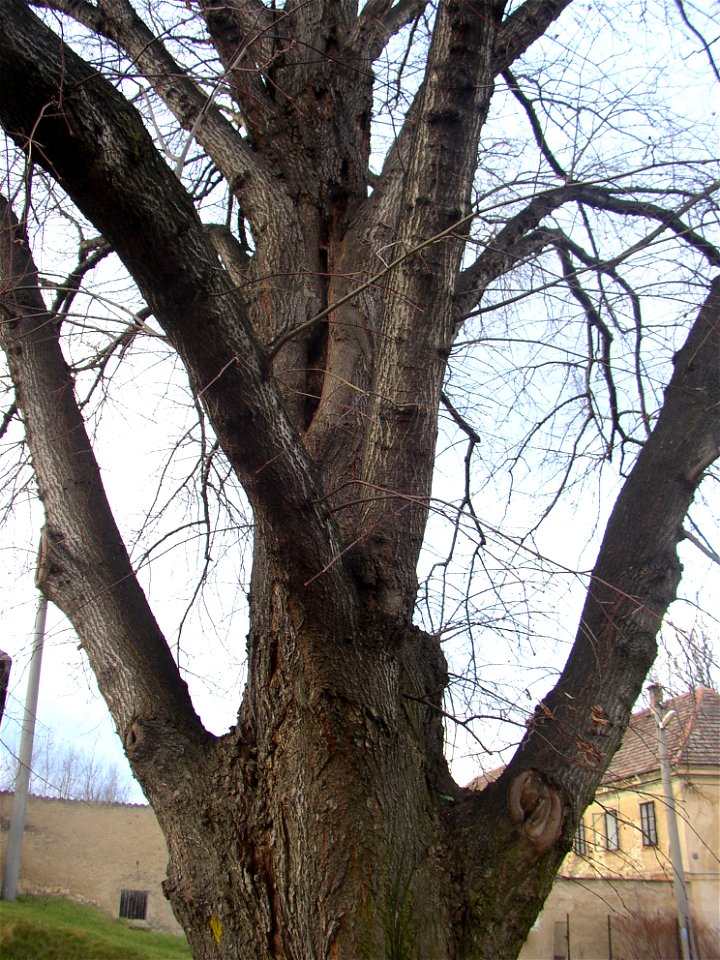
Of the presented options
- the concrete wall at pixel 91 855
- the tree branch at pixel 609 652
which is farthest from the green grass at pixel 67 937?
the tree branch at pixel 609 652

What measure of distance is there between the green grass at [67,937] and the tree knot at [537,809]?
34.4ft

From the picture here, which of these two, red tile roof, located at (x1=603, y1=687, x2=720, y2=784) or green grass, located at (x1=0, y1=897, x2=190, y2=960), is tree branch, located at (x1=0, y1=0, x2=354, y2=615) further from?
green grass, located at (x1=0, y1=897, x2=190, y2=960)

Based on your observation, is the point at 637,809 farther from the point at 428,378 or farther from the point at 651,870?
the point at 428,378

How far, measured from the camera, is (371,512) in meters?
2.84

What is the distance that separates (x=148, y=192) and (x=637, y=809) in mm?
19385

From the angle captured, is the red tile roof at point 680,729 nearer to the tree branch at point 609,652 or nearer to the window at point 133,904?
the tree branch at point 609,652

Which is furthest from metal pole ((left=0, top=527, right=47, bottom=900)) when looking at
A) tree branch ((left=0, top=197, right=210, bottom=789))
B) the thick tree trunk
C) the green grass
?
the thick tree trunk

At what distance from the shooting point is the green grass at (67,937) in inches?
435

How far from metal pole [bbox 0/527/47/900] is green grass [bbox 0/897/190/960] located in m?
0.49

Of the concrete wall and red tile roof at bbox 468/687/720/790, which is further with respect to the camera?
the concrete wall

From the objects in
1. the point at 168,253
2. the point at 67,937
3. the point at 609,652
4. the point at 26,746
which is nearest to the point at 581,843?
the point at 609,652

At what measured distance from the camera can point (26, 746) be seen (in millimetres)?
7160

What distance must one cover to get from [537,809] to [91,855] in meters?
15.9

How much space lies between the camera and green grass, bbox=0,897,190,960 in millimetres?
11047
